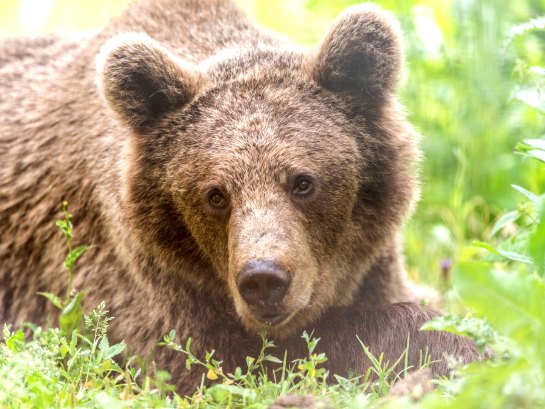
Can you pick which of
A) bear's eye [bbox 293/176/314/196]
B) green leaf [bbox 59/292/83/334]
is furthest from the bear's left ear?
green leaf [bbox 59/292/83/334]

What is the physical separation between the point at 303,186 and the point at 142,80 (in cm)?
106

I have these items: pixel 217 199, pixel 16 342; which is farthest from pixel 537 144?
pixel 16 342

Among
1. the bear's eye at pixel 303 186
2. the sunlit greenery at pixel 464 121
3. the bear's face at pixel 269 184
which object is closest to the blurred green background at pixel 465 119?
the sunlit greenery at pixel 464 121

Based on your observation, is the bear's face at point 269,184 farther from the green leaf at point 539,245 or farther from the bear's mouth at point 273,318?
the green leaf at point 539,245

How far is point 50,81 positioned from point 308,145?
89.6 inches

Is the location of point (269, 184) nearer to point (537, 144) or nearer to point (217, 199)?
point (217, 199)

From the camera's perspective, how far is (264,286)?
13.5ft

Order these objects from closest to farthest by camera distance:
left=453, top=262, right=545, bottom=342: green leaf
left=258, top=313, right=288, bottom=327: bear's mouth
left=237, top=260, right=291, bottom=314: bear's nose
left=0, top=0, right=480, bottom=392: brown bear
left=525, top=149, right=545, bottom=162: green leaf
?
left=453, top=262, right=545, bottom=342: green leaf → left=237, top=260, right=291, bottom=314: bear's nose → left=525, top=149, right=545, bottom=162: green leaf → left=258, top=313, right=288, bottom=327: bear's mouth → left=0, top=0, right=480, bottom=392: brown bear

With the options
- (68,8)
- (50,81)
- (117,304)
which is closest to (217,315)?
(117,304)

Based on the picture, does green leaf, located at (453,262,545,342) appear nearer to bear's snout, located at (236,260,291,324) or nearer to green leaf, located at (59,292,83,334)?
bear's snout, located at (236,260,291,324)

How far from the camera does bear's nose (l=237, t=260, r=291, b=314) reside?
405cm

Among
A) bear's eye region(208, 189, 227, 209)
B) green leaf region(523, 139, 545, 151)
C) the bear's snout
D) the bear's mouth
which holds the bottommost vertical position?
the bear's mouth

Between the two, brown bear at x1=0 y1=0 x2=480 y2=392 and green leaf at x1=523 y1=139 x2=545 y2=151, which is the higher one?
green leaf at x1=523 y1=139 x2=545 y2=151

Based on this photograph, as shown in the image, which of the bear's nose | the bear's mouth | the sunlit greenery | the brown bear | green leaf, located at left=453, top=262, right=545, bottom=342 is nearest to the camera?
green leaf, located at left=453, top=262, right=545, bottom=342
